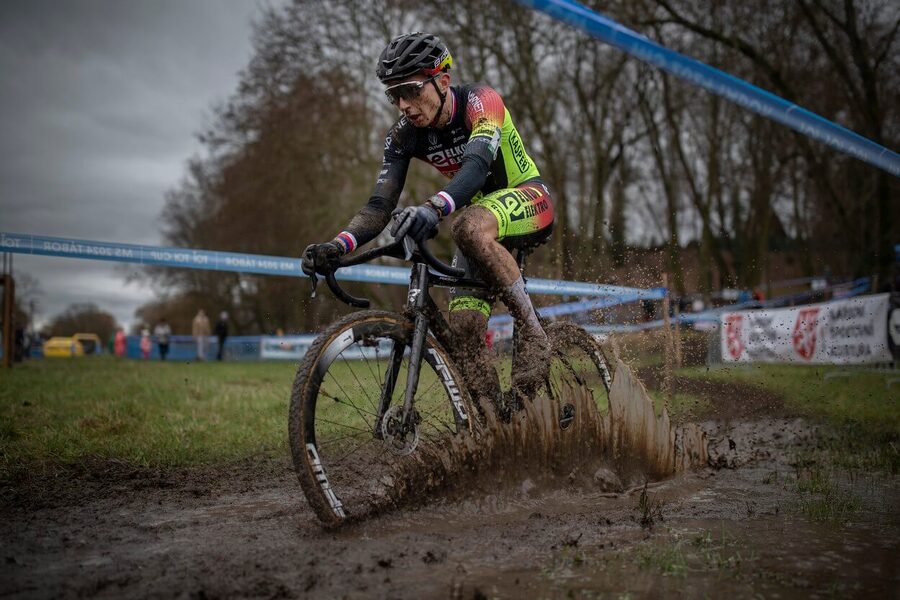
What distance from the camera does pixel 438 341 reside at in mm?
3939

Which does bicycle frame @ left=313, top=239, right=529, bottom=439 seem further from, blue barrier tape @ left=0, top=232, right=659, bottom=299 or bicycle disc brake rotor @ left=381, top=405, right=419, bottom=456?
blue barrier tape @ left=0, top=232, right=659, bottom=299

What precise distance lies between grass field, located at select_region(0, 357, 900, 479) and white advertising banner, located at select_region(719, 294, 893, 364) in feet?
2.02

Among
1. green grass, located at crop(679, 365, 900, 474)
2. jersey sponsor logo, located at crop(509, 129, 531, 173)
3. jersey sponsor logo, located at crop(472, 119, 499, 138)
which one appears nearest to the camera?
jersey sponsor logo, located at crop(472, 119, 499, 138)

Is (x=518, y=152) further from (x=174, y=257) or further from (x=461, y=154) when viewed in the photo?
(x=174, y=257)

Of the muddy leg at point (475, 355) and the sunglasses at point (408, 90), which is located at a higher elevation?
the sunglasses at point (408, 90)

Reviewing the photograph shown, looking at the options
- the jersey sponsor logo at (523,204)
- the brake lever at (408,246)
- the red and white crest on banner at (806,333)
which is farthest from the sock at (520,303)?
the red and white crest on banner at (806,333)

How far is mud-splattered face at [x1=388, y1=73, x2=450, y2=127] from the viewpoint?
3.91 meters

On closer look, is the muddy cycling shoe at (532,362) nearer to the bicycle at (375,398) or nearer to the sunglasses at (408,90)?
the bicycle at (375,398)

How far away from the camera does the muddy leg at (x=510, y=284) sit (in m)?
3.86

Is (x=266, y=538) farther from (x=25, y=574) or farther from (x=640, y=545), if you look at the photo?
(x=640, y=545)

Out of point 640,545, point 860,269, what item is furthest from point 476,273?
point 860,269

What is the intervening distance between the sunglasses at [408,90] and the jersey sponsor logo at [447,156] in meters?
0.44

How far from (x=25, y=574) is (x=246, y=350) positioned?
3384 centimetres

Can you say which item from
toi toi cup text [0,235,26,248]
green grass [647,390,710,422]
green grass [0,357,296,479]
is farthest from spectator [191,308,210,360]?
green grass [647,390,710,422]
